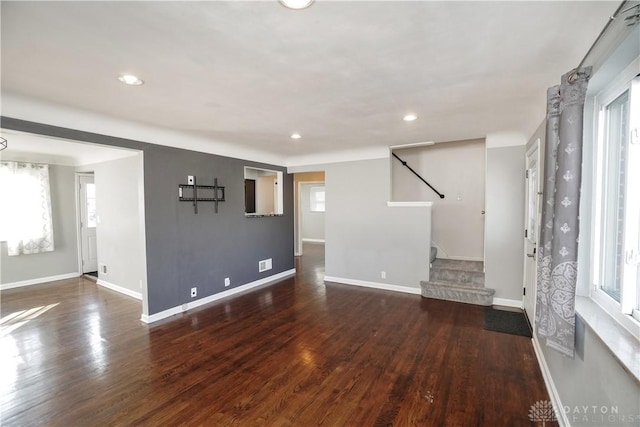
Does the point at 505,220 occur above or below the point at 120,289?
above

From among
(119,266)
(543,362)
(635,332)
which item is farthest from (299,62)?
(119,266)

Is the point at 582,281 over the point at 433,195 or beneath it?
beneath

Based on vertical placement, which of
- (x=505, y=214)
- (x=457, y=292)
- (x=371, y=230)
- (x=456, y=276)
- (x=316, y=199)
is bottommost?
(x=457, y=292)

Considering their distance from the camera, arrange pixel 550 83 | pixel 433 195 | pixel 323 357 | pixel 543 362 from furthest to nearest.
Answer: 1. pixel 433 195
2. pixel 323 357
3. pixel 543 362
4. pixel 550 83

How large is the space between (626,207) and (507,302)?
9.97ft

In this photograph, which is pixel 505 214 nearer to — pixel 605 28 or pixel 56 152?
pixel 605 28

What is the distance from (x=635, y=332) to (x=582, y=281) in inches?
24.1

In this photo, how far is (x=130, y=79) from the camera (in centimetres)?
212

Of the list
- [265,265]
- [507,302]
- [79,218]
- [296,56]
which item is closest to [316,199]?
[265,265]

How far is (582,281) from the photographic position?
74.4 inches

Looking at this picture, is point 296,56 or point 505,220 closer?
point 296,56

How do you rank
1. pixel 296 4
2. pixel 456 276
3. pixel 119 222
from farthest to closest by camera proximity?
1. pixel 119 222
2. pixel 456 276
3. pixel 296 4

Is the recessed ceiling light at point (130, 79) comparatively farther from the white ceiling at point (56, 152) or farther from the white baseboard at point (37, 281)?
the white baseboard at point (37, 281)

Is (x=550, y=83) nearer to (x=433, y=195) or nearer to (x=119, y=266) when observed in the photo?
(x=433, y=195)
